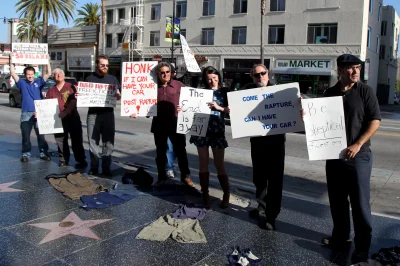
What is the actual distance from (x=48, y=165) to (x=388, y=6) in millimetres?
43993

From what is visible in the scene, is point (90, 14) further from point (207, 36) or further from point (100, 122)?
point (100, 122)

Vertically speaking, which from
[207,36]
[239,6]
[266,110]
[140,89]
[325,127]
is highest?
[239,6]

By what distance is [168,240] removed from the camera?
4020 millimetres

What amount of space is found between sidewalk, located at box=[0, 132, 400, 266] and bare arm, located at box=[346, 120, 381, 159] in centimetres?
106

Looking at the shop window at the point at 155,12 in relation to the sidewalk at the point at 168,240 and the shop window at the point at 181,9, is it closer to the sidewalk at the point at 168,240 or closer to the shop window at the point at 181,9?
the shop window at the point at 181,9

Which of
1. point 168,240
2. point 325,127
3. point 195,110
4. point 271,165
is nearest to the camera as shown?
point 325,127

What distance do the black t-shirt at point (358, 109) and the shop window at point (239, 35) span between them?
2947 centimetres

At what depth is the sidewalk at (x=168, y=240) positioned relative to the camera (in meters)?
3.65

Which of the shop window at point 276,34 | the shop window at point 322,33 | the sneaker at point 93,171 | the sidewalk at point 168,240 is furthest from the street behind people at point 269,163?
the shop window at point 276,34

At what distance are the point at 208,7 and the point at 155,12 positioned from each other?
21.8 ft

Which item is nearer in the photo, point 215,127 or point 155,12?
point 215,127

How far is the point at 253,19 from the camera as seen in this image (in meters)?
31.6

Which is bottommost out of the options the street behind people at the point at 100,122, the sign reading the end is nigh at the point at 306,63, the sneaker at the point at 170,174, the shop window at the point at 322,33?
the sneaker at the point at 170,174

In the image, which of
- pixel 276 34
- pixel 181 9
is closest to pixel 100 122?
pixel 276 34
